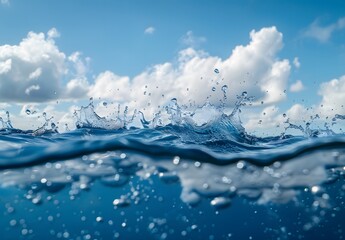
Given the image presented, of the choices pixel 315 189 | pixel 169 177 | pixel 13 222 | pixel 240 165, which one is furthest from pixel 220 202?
pixel 13 222

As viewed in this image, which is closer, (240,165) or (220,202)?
(240,165)

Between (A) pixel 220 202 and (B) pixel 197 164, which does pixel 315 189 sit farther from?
(B) pixel 197 164

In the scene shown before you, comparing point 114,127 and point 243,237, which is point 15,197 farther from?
point 243,237

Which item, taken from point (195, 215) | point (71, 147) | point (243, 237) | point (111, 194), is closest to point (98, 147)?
point (71, 147)

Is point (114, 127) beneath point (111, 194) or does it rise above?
above

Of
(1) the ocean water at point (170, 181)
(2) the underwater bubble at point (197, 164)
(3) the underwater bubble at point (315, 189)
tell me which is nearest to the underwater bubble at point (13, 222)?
(1) the ocean water at point (170, 181)

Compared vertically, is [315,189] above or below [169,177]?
below
